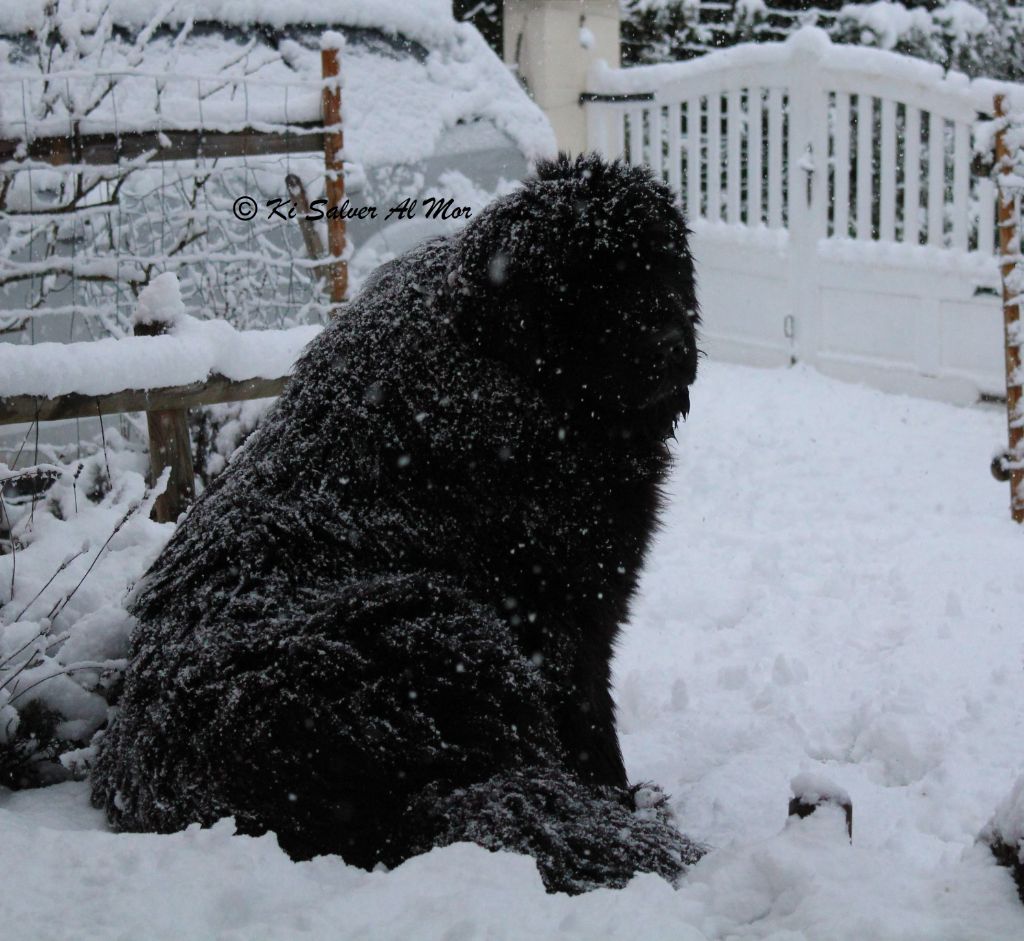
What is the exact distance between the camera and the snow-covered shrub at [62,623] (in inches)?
Answer: 104

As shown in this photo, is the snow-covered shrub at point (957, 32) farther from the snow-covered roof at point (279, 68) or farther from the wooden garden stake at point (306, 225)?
the wooden garden stake at point (306, 225)

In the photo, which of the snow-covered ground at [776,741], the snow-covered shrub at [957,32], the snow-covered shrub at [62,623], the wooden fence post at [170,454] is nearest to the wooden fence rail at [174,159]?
the wooden fence post at [170,454]

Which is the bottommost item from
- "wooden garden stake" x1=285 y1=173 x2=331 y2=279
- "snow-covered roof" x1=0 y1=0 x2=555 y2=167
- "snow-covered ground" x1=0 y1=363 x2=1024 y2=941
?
"snow-covered ground" x1=0 y1=363 x2=1024 y2=941

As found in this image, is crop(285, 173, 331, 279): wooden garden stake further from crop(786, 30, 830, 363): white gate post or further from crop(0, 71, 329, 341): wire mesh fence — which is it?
crop(786, 30, 830, 363): white gate post

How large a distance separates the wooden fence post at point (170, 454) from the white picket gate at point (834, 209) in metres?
5.03

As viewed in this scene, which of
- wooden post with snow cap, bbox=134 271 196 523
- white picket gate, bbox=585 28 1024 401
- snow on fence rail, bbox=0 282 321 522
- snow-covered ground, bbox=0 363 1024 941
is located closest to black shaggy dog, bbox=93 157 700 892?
snow-covered ground, bbox=0 363 1024 941

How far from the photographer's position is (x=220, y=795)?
194cm

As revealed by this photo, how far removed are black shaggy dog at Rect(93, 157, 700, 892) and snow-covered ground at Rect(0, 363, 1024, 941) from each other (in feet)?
0.63

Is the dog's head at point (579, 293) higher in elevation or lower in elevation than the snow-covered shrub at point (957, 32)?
lower

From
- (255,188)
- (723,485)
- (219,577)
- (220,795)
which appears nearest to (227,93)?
(255,188)

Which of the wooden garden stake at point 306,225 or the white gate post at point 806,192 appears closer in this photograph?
the wooden garden stake at point 306,225

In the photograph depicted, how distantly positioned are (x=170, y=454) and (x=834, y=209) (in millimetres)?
7152

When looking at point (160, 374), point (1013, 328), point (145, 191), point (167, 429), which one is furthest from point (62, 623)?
point (1013, 328)

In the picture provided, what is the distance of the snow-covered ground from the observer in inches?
59.7
